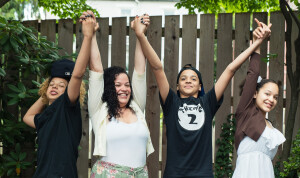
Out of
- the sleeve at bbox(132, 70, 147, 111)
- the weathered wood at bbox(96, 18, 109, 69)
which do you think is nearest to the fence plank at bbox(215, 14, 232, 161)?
the weathered wood at bbox(96, 18, 109, 69)

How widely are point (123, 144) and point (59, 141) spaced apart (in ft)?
1.49

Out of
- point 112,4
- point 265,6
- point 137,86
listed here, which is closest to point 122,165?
point 137,86

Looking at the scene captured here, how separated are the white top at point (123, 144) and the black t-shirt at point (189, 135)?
29 cm

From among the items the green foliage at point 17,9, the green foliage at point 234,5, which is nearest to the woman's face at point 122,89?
the green foliage at point 234,5

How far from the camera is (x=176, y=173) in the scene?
3.06 meters

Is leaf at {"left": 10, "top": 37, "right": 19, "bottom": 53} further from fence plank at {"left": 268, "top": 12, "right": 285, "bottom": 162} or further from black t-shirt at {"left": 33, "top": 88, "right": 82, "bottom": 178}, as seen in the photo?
fence plank at {"left": 268, "top": 12, "right": 285, "bottom": 162}

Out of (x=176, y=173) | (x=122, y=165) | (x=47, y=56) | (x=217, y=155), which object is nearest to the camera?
(x=122, y=165)

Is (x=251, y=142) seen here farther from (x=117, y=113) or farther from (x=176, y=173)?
(x=117, y=113)

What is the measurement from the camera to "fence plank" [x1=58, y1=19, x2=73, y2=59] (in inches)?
202

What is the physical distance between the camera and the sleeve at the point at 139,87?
10.3ft

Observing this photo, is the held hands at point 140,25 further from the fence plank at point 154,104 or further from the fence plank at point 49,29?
the fence plank at point 49,29

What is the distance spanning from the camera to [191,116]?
10.3 ft

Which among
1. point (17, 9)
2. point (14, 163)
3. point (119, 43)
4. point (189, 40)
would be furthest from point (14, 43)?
point (17, 9)

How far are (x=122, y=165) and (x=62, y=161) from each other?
0.43m
